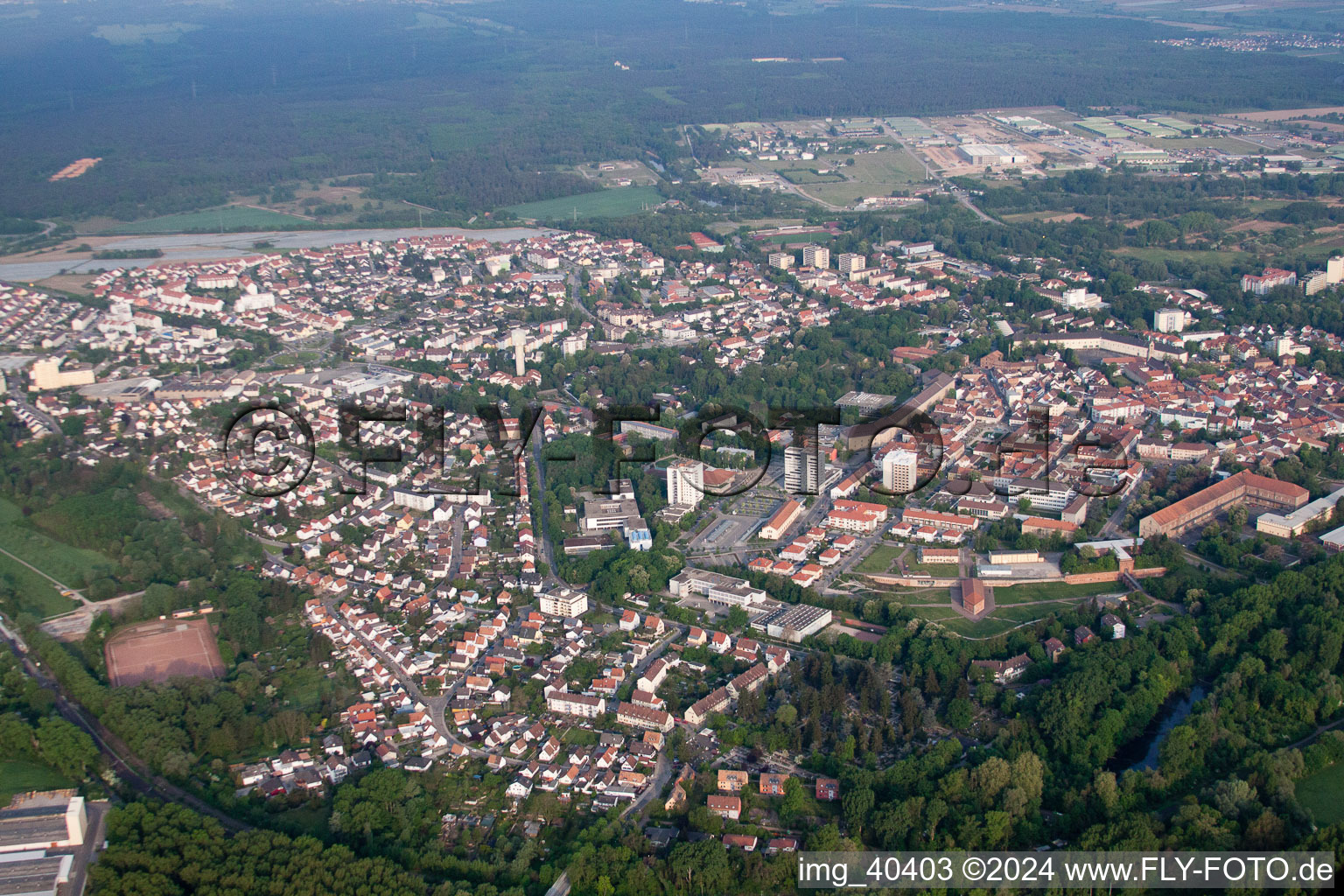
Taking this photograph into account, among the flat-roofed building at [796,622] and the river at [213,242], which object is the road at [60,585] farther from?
the river at [213,242]

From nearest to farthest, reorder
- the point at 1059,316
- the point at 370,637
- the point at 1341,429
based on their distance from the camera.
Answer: the point at 370,637
the point at 1341,429
the point at 1059,316

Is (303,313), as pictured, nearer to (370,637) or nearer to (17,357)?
(17,357)

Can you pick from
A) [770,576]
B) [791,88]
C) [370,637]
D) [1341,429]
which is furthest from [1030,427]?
[791,88]

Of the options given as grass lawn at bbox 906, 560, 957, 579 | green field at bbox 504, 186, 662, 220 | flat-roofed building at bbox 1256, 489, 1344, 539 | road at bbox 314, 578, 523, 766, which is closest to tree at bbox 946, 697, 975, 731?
grass lawn at bbox 906, 560, 957, 579

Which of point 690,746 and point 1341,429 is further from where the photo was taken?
point 1341,429

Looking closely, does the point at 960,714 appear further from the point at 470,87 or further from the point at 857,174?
the point at 470,87

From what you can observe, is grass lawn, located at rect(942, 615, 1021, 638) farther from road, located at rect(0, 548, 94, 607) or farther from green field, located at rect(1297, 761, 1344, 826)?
road, located at rect(0, 548, 94, 607)
